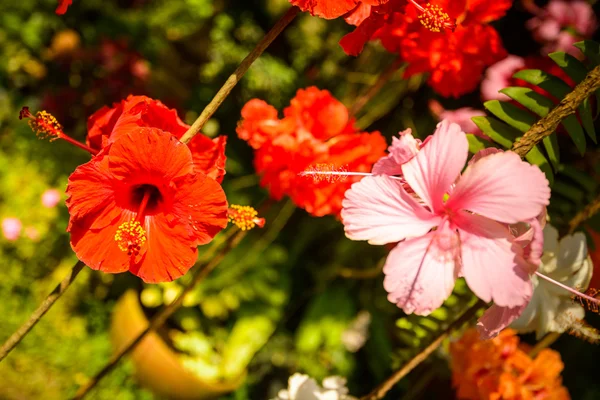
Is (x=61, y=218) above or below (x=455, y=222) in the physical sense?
below

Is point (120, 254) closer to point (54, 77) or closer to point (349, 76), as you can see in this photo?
point (349, 76)

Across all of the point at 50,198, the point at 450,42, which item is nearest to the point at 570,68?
the point at 450,42

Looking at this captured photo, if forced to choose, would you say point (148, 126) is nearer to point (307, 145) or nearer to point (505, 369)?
point (307, 145)

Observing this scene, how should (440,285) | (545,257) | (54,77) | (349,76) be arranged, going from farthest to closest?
1. (54,77)
2. (349,76)
3. (545,257)
4. (440,285)

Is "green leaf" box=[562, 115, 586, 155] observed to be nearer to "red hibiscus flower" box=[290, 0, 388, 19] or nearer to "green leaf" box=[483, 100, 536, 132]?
"green leaf" box=[483, 100, 536, 132]

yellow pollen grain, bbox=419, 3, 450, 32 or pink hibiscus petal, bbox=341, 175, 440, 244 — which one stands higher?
yellow pollen grain, bbox=419, 3, 450, 32

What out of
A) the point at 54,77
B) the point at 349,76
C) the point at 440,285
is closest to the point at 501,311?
the point at 440,285

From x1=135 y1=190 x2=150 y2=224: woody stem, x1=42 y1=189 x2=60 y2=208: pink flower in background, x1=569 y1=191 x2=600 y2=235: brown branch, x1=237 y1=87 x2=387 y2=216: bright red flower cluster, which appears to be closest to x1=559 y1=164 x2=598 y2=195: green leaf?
x1=569 y1=191 x2=600 y2=235: brown branch

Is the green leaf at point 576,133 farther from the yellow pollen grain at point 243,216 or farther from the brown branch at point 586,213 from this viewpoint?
the yellow pollen grain at point 243,216
